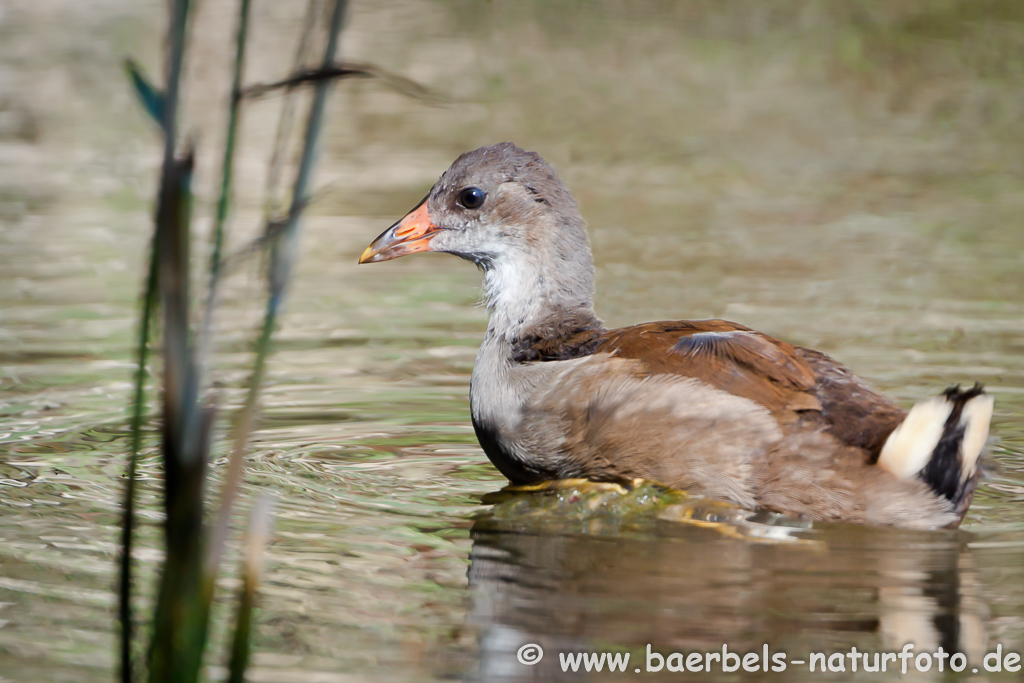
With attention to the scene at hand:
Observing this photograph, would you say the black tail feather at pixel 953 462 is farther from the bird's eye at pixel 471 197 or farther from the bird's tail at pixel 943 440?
the bird's eye at pixel 471 197

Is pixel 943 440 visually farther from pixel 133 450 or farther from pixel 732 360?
pixel 133 450

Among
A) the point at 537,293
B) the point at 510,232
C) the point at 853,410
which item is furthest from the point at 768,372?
the point at 510,232

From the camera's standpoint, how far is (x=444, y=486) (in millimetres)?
5656

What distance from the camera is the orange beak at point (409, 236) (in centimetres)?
620

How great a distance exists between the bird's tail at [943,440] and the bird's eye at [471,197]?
2.17 metres

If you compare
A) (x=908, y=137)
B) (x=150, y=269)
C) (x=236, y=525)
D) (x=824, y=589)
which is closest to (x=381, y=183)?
(x=908, y=137)

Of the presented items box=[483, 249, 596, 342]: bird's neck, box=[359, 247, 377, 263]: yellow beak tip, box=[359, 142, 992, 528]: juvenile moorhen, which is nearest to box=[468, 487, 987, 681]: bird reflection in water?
box=[359, 142, 992, 528]: juvenile moorhen

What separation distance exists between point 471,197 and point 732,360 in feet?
5.09

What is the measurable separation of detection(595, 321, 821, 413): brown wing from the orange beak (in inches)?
47.1

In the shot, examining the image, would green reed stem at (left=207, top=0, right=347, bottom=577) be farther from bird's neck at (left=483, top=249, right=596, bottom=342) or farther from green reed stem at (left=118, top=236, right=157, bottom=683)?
bird's neck at (left=483, top=249, right=596, bottom=342)

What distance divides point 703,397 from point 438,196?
1.71 m

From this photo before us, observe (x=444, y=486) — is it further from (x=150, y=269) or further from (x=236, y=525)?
(x=150, y=269)

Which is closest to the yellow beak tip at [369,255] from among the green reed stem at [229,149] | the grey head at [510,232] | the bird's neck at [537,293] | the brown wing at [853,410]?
the grey head at [510,232]

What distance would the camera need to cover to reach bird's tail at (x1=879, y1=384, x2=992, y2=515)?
461cm
